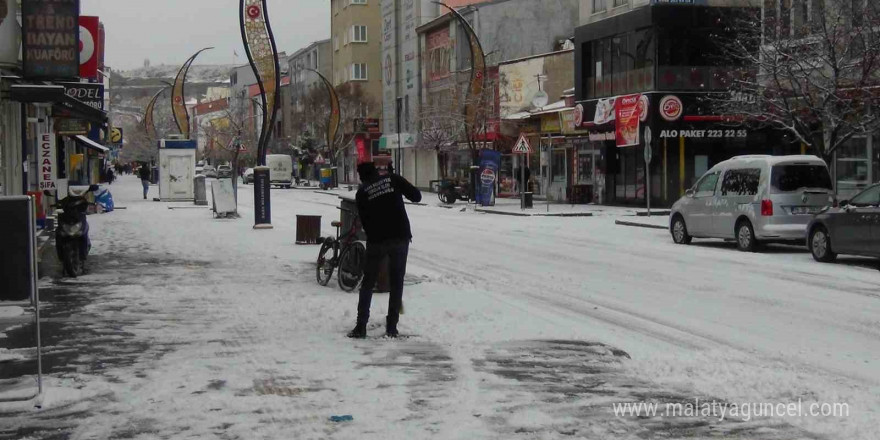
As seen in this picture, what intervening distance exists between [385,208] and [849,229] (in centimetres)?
1044

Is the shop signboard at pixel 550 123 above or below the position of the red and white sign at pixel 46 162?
above

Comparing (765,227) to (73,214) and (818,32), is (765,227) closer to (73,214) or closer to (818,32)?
(818,32)

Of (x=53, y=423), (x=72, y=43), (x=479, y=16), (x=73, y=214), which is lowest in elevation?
(x=53, y=423)

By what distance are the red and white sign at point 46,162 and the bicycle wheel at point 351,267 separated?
12724mm

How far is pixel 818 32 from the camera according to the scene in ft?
80.4

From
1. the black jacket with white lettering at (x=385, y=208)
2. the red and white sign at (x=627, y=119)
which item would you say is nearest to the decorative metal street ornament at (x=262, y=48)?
the red and white sign at (x=627, y=119)

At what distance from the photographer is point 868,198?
1756 centimetres

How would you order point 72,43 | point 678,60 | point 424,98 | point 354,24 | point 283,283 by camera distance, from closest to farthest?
point 283,283, point 72,43, point 678,60, point 424,98, point 354,24

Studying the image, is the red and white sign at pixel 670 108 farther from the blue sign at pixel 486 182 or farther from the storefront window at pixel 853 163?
the storefront window at pixel 853 163

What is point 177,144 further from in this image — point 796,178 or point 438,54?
point 796,178

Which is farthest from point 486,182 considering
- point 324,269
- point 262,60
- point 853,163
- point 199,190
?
point 324,269

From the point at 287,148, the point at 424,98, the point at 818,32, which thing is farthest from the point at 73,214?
the point at 287,148

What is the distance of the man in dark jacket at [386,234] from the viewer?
10.2m

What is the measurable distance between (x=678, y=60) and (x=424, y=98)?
32462mm
